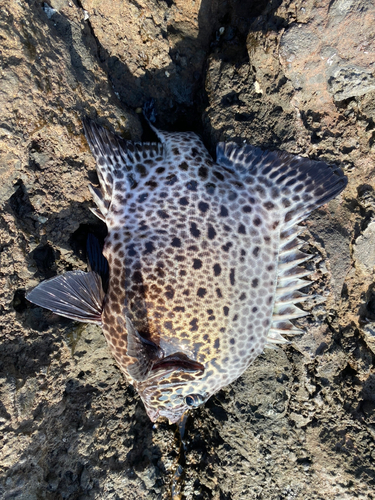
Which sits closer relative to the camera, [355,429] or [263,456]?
[355,429]

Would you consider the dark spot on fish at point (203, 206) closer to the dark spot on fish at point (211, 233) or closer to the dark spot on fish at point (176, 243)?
the dark spot on fish at point (211, 233)

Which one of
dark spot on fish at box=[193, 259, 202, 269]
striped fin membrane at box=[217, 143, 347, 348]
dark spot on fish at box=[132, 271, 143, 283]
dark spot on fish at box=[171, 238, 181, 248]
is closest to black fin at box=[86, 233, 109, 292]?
dark spot on fish at box=[132, 271, 143, 283]

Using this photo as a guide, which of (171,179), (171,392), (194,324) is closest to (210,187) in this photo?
(171,179)

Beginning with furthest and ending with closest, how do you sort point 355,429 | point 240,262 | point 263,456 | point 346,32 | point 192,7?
point 192,7
point 263,456
point 355,429
point 240,262
point 346,32

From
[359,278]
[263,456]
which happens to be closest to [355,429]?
[263,456]

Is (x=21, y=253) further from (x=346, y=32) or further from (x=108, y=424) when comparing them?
(x=346, y=32)

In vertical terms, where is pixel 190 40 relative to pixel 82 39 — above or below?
above

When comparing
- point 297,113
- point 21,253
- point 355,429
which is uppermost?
point 297,113

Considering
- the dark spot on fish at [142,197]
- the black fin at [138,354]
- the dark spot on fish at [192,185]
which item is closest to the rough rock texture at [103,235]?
the dark spot on fish at [142,197]
